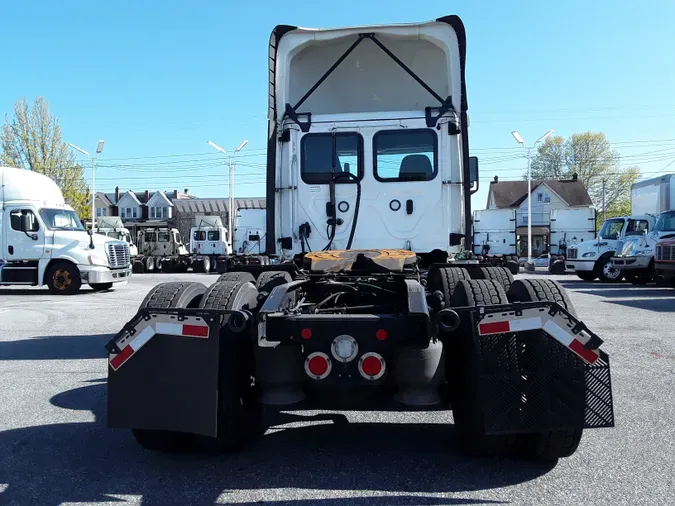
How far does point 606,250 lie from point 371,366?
68.0 ft

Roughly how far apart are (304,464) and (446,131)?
4076mm

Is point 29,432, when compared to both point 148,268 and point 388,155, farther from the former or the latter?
point 148,268

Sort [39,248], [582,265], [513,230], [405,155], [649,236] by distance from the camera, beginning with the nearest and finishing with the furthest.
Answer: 1. [405,155]
2. [39,248]
3. [649,236]
4. [582,265]
5. [513,230]

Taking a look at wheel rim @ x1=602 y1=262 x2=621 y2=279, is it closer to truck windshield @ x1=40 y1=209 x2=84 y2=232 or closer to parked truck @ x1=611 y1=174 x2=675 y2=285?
parked truck @ x1=611 y1=174 x2=675 y2=285

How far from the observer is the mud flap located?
334 cm

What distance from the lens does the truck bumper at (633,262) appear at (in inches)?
746

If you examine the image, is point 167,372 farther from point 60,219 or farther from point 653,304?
point 60,219

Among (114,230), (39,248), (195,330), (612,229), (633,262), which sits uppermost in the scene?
(114,230)

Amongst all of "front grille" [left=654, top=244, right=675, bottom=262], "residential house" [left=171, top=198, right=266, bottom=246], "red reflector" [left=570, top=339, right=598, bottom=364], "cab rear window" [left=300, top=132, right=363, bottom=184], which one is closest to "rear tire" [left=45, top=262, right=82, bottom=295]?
"cab rear window" [left=300, top=132, right=363, bottom=184]

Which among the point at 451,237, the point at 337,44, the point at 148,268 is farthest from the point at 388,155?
the point at 148,268

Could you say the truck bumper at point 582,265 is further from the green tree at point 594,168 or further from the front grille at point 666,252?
the green tree at point 594,168

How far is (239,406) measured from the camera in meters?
3.67

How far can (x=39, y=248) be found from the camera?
16.9 m

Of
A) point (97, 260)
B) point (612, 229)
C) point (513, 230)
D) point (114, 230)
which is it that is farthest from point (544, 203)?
point (97, 260)
